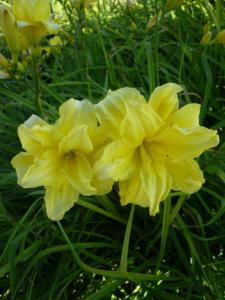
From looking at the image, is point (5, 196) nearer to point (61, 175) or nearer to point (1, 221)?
point (1, 221)

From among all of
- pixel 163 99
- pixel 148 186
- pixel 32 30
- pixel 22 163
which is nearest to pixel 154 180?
pixel 148 186

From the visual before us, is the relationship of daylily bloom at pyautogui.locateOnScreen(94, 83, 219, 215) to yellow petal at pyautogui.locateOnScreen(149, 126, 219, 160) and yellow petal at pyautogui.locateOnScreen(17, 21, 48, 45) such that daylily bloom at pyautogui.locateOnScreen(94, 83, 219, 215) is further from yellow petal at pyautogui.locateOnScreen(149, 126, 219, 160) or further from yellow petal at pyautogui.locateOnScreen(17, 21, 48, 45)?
yellow petal at pyautogui.locateOnScreen(17, 21, 48, 45)

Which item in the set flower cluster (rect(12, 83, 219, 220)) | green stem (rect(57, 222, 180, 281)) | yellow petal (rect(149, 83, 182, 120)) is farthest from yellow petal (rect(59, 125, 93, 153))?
green stem (rect(57, 222, 180, 281))

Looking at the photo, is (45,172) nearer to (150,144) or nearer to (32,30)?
(150,144)

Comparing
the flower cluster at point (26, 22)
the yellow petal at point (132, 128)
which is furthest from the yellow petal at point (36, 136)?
the flower cluster at point (26, 22)

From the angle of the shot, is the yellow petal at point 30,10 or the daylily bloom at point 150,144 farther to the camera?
the yellow petal at point 30,10

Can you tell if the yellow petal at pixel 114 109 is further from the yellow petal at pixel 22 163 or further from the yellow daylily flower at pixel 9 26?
the yellow daylily flower at pixel 9 26
